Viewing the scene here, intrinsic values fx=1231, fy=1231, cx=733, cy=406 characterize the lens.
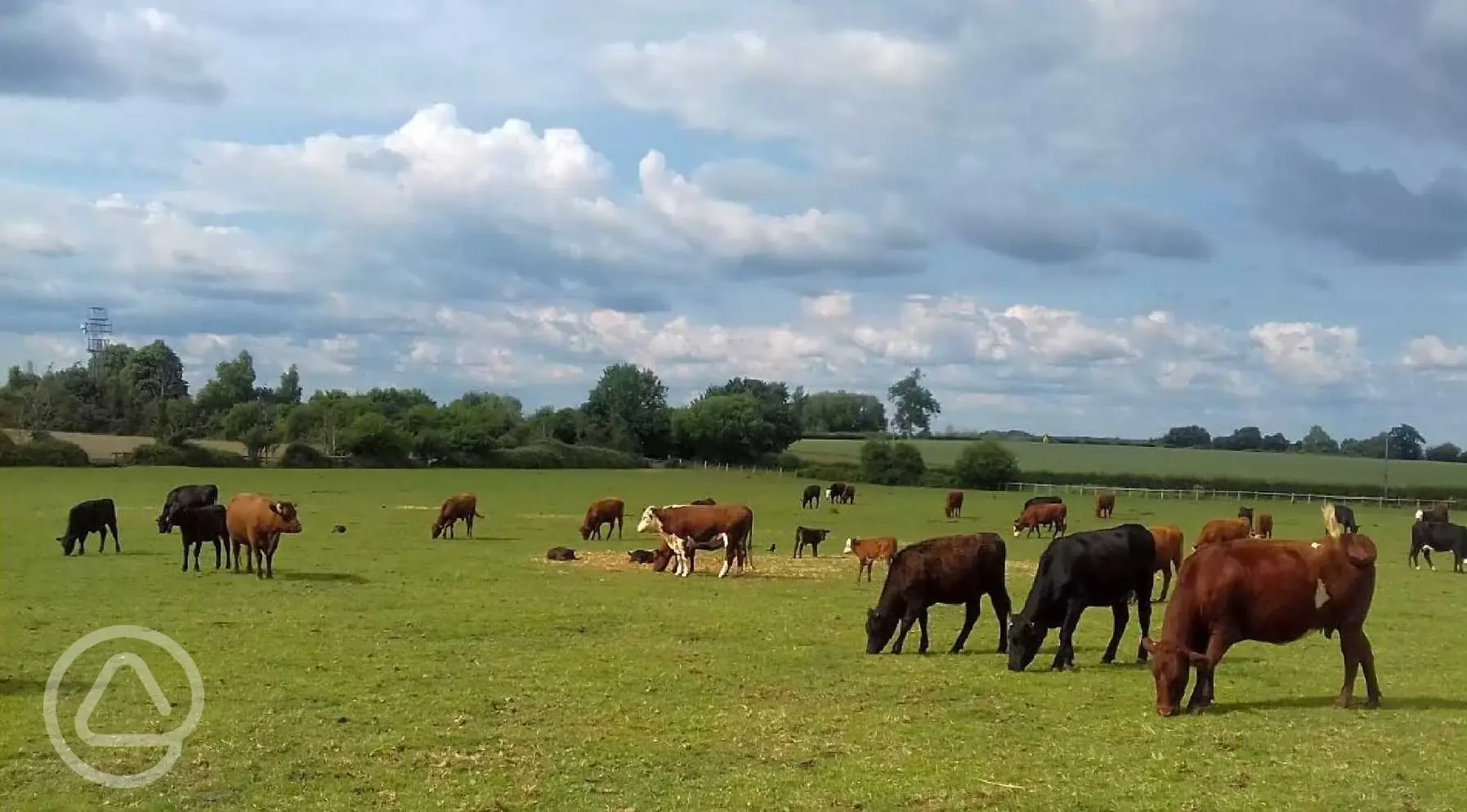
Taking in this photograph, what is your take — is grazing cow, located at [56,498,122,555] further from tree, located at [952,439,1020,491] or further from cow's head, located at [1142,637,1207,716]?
tree, located at [952,439,1020,491]

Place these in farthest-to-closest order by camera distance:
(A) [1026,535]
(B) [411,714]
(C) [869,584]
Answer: (A) [1026,535] < (C) [869,584] < (B) [411,714]

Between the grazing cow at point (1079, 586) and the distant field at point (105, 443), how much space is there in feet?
269

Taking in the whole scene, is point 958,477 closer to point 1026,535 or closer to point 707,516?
point 1026,535

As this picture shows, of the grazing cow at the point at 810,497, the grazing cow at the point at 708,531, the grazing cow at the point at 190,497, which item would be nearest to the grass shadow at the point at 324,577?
the grazing cow at the point at 708,531

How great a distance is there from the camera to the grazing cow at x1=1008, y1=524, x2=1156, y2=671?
1525 centimetres

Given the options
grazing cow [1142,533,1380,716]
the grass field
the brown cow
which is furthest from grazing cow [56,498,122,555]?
grazing cow [1142,533,1380,716]

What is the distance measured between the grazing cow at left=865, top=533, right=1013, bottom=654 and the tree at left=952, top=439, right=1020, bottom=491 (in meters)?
75.7

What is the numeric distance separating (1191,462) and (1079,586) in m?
105

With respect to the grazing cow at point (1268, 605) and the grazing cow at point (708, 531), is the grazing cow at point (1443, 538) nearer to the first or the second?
the grazing cow at point (708, 531)

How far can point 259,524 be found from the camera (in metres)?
25.2

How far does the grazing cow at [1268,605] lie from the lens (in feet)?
41.4

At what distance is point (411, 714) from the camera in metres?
12.2

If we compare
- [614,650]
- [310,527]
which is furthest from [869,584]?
[310,527]

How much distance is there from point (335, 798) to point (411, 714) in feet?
9.06
